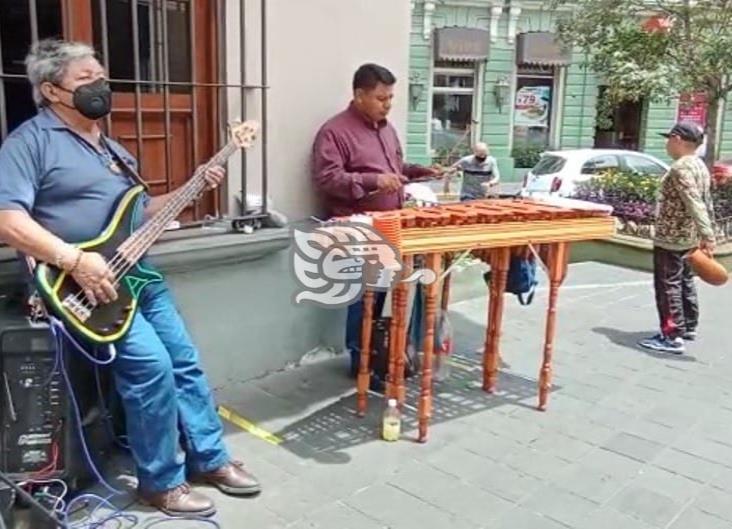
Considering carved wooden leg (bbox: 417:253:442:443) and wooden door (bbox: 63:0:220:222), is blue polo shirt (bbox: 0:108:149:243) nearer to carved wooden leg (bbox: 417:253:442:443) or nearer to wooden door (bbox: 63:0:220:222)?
wooden door (bbox: 63:0:220:222)

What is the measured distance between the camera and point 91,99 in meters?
2.53

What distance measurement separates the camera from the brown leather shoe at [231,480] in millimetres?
2816

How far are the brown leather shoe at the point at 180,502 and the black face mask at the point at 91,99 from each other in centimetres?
132

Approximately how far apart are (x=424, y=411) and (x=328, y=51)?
1896 millimetres

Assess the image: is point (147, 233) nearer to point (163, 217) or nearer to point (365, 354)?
point (163, 217)

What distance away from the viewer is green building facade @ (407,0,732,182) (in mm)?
16781

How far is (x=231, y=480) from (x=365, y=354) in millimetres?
943

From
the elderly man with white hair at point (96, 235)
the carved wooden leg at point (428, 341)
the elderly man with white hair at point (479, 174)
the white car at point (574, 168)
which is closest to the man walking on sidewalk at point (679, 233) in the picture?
the carved wooden leg at point (428, 341)

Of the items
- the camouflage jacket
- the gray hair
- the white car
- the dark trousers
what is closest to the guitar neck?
the gray hair

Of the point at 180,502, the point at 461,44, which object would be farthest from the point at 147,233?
the point at 461,44

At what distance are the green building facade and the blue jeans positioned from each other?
1354 cm

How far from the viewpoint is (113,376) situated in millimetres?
2713

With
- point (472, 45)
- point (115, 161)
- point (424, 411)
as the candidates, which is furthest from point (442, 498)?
point (472, 45)

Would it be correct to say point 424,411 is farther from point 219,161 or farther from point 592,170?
point 592,170
